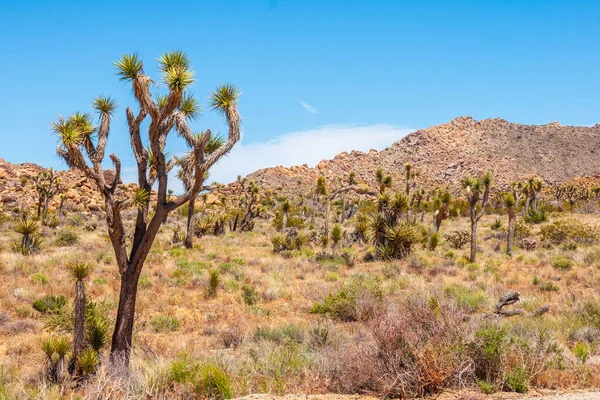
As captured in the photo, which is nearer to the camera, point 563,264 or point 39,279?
point 39,279

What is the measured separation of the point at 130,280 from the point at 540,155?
110 m

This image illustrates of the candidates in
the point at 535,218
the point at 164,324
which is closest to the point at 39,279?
the point at 164,324

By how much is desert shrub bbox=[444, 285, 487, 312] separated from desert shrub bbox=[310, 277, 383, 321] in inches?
81.5

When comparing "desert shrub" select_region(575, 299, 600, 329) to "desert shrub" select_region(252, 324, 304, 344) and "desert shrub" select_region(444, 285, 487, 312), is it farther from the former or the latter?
"desert shrub" select_region(252, 324, 304, 344)

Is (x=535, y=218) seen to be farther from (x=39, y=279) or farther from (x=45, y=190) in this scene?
(x=45, y=190)

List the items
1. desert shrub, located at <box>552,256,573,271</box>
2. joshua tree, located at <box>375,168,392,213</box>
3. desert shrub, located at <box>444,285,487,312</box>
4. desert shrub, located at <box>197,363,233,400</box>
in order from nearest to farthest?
desert shrub, located at <box>197,363,233,400</box>, desert shrub, located at <box>444,285,487,312</box>, desert shrub, located at <box>552,256,573,271</box>, joshua tree, located at <box>375,168,392,213</box>

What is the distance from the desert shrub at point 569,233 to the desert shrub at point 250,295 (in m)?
20.5

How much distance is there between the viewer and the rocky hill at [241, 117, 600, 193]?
322ft

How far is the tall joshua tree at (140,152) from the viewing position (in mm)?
8211

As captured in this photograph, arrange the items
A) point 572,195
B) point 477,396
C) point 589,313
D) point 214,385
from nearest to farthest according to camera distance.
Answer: point 477,396 < point 214,385 < point 589,313 < point 572,195

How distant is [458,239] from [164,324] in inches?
845

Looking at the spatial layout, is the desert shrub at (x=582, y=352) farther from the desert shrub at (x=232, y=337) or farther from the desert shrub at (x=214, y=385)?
the desert shrub at (x=232, y=337)

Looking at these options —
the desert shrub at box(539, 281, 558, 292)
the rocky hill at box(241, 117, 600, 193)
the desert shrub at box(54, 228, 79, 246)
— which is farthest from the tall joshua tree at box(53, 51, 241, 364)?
the rocky hill at box(241, 117, 600, 193)

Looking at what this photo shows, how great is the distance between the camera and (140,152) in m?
8.73
